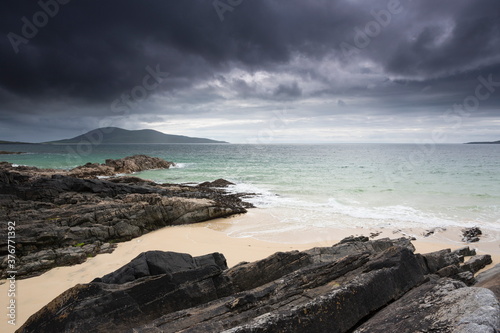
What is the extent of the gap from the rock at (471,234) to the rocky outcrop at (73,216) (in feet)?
43.0

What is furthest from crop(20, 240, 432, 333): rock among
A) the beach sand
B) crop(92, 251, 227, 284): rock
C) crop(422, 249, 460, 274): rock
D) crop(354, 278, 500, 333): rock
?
the beach sand

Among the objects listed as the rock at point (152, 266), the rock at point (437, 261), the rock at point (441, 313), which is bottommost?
the rock at point (437, 261)

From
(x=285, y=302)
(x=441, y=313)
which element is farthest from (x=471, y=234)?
(x=285, y=302)

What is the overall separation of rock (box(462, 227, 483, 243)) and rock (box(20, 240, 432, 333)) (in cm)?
1122

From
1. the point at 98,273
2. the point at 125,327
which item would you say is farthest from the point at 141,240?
the point at 125,327

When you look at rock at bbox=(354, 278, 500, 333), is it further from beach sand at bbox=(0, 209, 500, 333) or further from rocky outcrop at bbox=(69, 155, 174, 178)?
rocky outcrop at bbox=(69, 155, 174, 178)

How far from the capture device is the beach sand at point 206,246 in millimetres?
7977

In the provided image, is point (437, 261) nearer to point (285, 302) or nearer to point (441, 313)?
point (441, 313)

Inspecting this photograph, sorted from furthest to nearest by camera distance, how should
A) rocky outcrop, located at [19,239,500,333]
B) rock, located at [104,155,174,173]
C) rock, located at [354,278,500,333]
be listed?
rock, located at [104,155,174,173], rocky outcrop, located at [19,239,500,333], rock, located at [354,278,500,333]

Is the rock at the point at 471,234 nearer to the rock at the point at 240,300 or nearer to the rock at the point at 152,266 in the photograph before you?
the rock at the point at 240,300

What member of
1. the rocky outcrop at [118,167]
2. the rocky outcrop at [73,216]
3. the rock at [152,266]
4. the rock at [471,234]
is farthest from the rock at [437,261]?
the rocky outcrop at [118,167]

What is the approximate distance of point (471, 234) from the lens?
13688mm

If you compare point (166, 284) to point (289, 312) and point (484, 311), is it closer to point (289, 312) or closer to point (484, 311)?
point (289, 312)

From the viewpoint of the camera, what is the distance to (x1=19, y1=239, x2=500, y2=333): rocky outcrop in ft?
11.3
